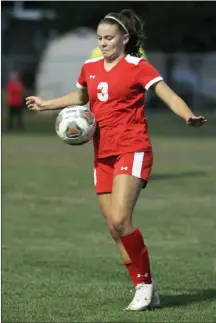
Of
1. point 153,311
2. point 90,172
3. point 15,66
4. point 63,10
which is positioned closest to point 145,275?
point 153,311

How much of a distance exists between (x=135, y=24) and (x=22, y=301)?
2.27 m

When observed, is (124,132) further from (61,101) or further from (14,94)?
(14,94)

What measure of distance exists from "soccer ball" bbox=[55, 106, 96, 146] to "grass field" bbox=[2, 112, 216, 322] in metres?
1.24

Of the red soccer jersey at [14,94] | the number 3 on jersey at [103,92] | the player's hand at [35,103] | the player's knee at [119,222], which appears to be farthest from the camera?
the red soccer jersey at [14,94]

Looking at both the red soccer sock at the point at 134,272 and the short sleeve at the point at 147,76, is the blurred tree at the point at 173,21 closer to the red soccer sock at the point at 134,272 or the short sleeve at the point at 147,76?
the short sleeve at the point at 147,76

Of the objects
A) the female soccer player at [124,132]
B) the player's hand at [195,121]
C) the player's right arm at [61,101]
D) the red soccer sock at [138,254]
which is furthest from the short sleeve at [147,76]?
the red soccer sock at [138,254]

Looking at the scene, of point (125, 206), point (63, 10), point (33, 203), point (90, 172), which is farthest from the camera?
point (63, 10)

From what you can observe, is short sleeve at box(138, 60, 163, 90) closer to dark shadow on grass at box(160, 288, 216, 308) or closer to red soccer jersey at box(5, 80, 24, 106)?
dark shadow on grass at box(160, 288, 216, 308)

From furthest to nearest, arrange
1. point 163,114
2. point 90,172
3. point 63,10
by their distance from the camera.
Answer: point 63,10 < point 163,114 < point 90,172

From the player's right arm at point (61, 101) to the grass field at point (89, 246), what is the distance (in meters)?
1.49

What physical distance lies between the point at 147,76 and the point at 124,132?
0.44m

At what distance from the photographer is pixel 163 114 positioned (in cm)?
3819

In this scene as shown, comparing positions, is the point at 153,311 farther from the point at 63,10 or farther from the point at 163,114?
the point at 63,10

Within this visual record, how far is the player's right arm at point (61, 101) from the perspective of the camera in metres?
7.38
